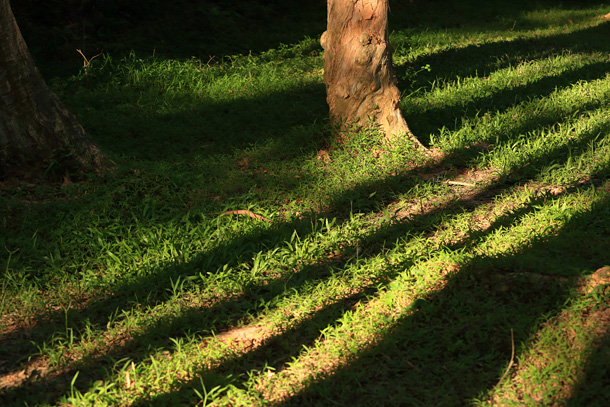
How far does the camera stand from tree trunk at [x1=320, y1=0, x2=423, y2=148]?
5.67 meters

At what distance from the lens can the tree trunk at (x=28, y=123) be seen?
4.78m

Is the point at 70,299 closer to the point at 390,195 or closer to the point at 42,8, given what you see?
the point at 390,195

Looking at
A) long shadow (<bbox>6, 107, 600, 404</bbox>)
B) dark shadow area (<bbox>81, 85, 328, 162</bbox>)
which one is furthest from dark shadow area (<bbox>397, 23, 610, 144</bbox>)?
long shadow (<bbox>6, 107, 600, 404</bbox>)

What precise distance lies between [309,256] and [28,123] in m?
2.73

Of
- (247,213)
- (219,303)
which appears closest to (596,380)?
(219,303)

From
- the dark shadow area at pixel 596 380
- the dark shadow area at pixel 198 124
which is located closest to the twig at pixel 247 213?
the dark shadow area at pixel 198 124

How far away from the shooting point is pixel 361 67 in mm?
5719

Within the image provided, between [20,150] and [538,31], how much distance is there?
33.7 ft

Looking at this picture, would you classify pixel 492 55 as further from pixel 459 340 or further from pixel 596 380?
pixel 596 380

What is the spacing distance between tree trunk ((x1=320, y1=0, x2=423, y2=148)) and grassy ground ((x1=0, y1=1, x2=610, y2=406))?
1.06 feet

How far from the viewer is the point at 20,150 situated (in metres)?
4.93

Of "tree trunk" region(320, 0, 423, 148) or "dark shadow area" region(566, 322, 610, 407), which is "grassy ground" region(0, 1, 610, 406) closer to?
"dark shadow area" region(566, 322, 610, 407)

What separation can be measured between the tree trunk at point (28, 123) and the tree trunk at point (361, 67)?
246 centimetres

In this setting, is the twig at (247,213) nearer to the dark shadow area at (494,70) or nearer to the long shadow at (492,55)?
the dark shadow area at (494,70)
